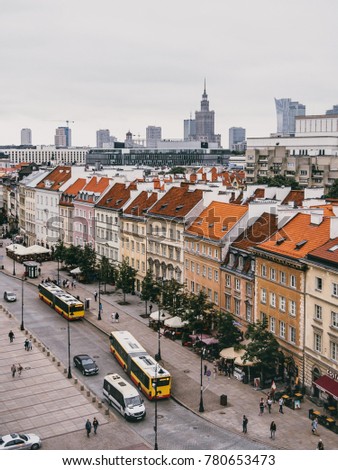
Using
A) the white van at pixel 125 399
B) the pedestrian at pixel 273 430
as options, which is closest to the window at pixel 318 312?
the pedestrian at pixel 273 430

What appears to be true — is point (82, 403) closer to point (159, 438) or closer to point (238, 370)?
point (159, 438)

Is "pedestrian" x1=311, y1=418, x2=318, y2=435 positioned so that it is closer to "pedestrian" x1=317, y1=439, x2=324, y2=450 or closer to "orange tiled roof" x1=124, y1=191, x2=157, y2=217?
"pedestrian" x1=317, y1=439, x2=324, y2=450

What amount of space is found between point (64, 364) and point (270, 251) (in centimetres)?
2370

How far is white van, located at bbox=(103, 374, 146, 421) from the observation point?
2101 inches

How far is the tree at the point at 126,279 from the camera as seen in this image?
9325 centimetres

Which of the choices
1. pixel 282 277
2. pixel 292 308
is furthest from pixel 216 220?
pixel 292 308

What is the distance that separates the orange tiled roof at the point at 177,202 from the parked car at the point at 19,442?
44984mm

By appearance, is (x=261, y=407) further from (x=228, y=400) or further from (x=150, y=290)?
(x=150, y=290)

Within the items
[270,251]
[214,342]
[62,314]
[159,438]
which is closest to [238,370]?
[214,342]

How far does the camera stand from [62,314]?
87375 mm

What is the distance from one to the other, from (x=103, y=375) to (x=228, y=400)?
1336 cm

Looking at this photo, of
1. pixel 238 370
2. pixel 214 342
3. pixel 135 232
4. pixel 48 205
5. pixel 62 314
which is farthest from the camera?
pixel 48 205

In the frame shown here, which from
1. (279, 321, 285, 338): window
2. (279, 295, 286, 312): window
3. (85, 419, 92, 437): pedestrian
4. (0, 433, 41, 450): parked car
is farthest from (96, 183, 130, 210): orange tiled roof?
(0, 433, 41, 450): parked car

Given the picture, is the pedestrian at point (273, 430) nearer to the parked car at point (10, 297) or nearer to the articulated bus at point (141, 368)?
the articulated bus at point (141, 368)
